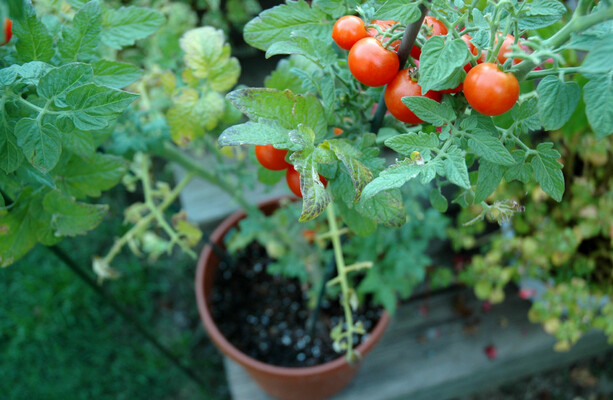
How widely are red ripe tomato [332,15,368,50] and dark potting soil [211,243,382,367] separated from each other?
68 cm

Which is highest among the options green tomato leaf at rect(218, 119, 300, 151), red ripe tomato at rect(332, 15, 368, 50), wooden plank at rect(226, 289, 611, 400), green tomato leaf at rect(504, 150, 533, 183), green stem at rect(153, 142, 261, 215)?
red ripe tomato at rect(332, 15, 368, 50)

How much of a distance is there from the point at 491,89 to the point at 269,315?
85 cm

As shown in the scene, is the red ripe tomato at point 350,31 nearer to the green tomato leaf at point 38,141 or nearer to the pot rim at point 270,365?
the green tomato leaf at point 38,141

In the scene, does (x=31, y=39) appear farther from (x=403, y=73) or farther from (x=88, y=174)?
(x=403, y=73)

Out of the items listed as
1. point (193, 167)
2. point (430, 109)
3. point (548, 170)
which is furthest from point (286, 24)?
point (193, 167)

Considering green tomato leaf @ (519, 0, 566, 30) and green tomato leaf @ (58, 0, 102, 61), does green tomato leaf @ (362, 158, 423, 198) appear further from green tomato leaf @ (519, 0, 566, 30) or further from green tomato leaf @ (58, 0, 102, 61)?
green tomato leaf @ (58, 0, 102, 61)

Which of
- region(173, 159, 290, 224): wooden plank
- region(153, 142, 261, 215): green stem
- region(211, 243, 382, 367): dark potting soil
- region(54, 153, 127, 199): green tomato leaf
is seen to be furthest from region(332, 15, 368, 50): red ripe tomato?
region(173, 159, 290, 224): wooden plank

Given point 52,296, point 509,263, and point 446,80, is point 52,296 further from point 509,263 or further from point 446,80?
point 446,80

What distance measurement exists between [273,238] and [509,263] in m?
0.66

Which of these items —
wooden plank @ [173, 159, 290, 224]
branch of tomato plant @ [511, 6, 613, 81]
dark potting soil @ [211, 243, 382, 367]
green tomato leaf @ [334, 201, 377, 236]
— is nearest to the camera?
branch of tomato plant @ [511, 6, 613, 81]

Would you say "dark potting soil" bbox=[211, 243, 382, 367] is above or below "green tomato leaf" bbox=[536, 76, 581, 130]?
below

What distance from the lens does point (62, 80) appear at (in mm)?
422

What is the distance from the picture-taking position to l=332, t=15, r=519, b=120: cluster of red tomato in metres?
0.37

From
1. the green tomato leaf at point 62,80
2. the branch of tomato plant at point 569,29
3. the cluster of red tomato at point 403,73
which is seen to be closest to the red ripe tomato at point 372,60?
the cluster of red tomato at point 403,73
